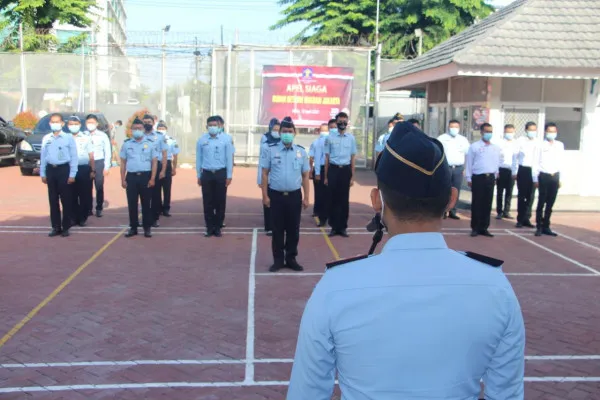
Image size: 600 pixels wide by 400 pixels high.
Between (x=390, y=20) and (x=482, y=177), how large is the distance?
26.1m

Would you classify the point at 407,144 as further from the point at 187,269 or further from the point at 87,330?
the point at 187,269

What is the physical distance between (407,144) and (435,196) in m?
0.18

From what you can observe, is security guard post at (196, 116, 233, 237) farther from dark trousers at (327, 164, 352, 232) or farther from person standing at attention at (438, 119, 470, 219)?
person standing at attention at (438, 119, 470, 219)

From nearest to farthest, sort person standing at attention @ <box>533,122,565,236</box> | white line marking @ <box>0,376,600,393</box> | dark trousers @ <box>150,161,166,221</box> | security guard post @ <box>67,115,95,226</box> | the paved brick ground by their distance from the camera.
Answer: white line marking @ <box>0,376,600,393</box>
the paved brick ground
person standing at attention @ <box>533,122,565,236</box>
dark trousers @ <box>150,161,166,221</box>
security guard post @ <box>67,115,95,226</box>

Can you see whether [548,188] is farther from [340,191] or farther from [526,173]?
[340,191]

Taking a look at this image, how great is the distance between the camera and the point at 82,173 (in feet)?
39.9

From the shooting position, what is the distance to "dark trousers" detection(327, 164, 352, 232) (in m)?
11.3

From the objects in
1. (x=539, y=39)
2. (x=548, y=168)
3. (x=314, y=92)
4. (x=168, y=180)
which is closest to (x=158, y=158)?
(x=168, y=180)

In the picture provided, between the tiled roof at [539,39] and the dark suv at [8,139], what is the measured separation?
14.4m

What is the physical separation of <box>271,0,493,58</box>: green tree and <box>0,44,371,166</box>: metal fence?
1193cm

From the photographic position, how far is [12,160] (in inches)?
929

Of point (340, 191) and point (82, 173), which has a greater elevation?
point (82, 173)

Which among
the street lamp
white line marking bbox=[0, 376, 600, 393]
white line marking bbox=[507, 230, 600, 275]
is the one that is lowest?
white line marking bbox=[0, 376, 600, 393]

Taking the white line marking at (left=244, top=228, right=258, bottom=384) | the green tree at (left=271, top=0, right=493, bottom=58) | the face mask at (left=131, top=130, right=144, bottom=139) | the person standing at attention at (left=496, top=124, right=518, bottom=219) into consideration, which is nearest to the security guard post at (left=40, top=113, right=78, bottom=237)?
the face mask at (left=131, top=130, right=144, bottom=139)
